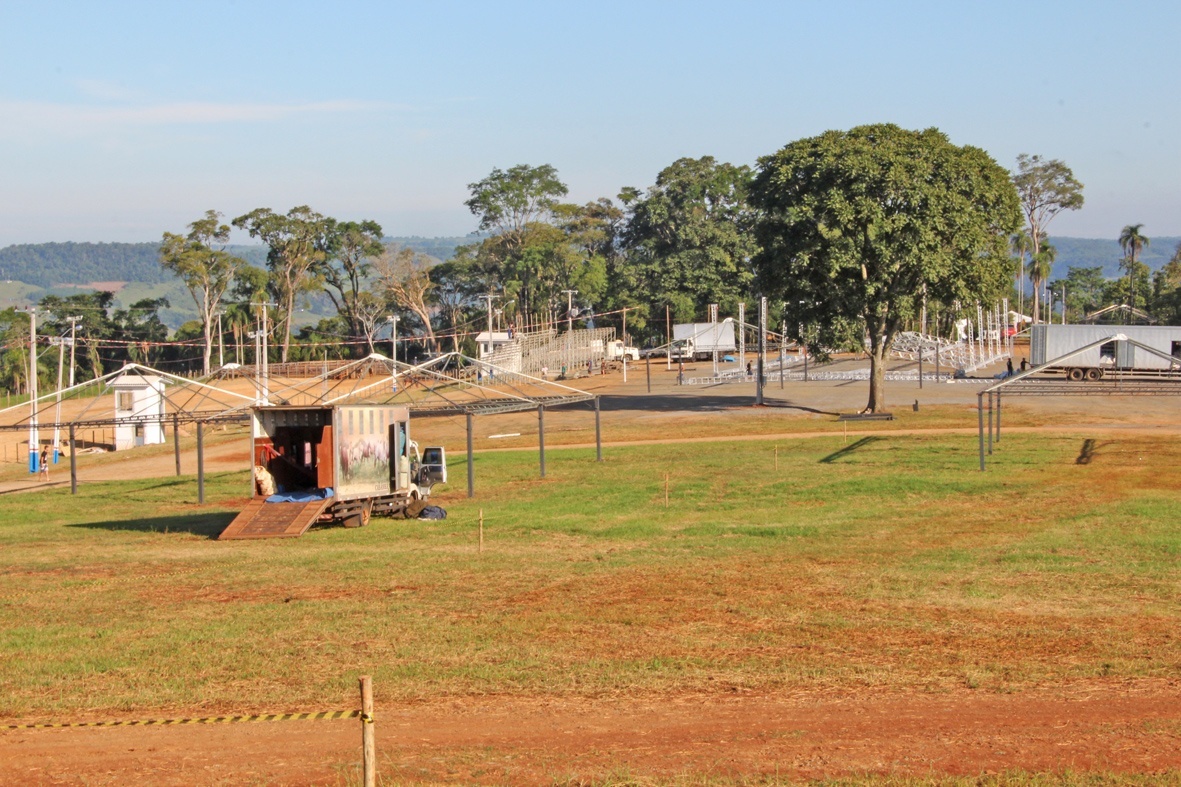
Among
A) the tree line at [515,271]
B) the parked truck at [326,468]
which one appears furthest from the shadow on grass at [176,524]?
the tree line at [515,271]

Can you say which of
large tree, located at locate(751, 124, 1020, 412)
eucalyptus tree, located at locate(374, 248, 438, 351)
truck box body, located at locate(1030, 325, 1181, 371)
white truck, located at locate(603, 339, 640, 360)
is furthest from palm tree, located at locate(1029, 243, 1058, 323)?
large tree, located at locate(751, 124, 1020, 412)

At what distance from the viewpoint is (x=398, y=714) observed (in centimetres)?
1205

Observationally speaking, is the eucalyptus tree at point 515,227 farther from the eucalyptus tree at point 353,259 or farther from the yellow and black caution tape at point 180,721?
the yellow and black caution tape at point 180,721

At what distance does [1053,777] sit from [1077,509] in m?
19.1

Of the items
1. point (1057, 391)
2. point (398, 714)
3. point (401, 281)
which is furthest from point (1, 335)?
point (398, 714)

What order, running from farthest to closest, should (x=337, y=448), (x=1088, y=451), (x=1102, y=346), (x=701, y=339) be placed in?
(x=701, y=339)
(x=1102, y=346)
(x=1088, y=451)
(x=337, y=448)

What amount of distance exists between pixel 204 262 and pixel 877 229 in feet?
238

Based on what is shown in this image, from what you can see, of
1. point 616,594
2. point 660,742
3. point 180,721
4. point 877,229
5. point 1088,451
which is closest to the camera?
point 660,742

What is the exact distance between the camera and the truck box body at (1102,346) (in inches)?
2771

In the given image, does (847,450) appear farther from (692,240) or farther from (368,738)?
(692,240)

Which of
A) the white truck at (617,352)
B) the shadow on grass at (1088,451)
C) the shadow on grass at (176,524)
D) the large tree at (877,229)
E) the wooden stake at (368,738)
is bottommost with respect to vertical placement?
the shadow on grass at (176,524)

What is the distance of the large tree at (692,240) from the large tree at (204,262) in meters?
41.3

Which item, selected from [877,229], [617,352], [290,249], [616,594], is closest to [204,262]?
[290,249]

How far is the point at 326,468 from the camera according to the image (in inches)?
1069
